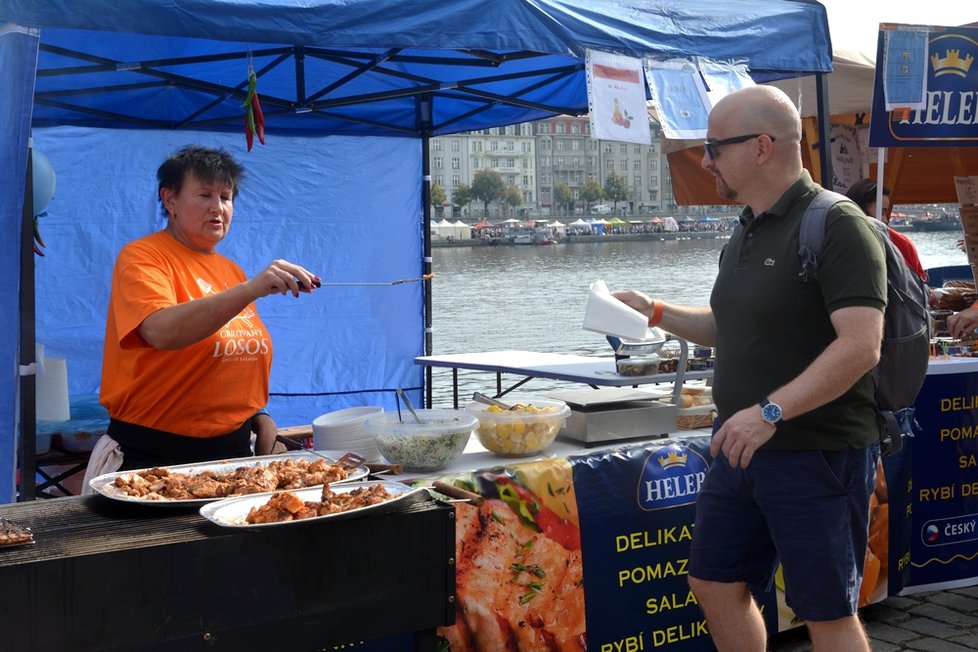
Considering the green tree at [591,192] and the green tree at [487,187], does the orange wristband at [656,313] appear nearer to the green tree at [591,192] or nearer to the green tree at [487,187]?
the green tree at [487,187]

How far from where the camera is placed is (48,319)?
5.79 m

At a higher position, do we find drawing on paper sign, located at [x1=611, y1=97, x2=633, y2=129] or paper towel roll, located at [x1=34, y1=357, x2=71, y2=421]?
drawing on paper sign, located at [x1=611, y1=97, x2=633, y2=129]

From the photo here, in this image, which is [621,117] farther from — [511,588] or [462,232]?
[462,232]

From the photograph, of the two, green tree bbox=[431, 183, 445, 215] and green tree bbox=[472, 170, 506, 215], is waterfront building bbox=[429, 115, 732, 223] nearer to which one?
green tree bbox=[431, 183, 445, 215]

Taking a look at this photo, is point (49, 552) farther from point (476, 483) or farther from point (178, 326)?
point (476, 483)

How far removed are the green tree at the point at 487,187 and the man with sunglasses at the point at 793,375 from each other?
366 ft

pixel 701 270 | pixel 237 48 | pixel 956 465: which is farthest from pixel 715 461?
pixel 701 270

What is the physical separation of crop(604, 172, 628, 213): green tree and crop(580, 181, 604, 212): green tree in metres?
1.88

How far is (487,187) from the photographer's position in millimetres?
113250

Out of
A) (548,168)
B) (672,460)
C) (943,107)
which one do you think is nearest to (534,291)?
(943,107)

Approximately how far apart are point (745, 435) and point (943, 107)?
3.10 meters

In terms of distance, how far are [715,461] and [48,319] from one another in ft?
15.0

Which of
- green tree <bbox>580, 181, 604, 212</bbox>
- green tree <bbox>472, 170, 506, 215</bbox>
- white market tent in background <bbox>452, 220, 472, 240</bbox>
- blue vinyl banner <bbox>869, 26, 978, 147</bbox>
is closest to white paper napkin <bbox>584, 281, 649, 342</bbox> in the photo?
blue vinyl banner <bbox>869, 26, 978, 147</bbox>

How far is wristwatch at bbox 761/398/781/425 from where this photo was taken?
84.4 inches
